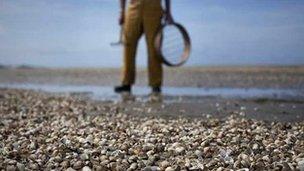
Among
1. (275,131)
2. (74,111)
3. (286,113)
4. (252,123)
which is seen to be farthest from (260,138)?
(74,111)

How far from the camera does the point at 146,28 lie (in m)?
11.9

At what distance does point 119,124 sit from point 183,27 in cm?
510

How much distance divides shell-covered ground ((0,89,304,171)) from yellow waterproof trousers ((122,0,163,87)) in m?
3.74

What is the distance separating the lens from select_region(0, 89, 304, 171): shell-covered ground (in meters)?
4.65

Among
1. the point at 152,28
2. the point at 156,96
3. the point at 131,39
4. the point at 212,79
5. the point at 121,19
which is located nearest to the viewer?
the point at 152,28

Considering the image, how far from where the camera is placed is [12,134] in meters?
6.38

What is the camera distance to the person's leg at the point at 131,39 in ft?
39.2

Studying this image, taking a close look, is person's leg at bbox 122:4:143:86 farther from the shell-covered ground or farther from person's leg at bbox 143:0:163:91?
the shell-covered ground

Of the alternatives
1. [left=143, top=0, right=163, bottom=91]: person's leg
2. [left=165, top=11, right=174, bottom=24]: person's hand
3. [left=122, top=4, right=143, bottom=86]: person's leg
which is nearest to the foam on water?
[left=122, top=4, right=143, bottom=86]: person's leg

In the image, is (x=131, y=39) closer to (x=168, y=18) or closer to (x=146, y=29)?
(x=146, y=29)

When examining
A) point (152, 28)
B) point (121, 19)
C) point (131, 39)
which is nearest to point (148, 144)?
point (152, 28)

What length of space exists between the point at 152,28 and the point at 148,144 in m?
6.61

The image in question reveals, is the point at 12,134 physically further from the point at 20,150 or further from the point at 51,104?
the point at 51,104

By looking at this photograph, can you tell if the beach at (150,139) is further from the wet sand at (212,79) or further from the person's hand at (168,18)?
the wet sand at (212,79)
